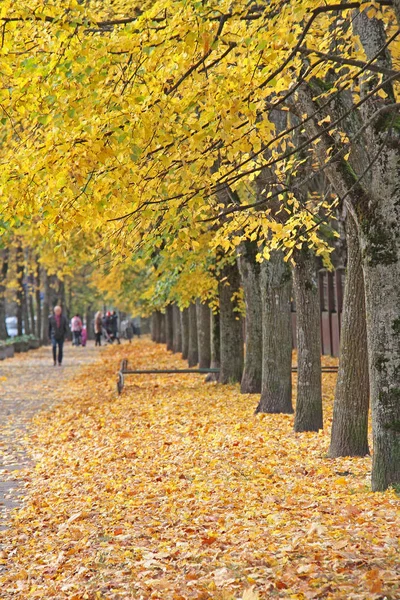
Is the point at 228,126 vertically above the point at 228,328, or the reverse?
the point at 228,126

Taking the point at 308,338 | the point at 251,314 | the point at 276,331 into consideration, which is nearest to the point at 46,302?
the point at 251,314

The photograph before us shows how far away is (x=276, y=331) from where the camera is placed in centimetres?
1544

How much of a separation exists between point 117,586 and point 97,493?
138 inches

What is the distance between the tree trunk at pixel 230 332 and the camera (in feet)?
70.4

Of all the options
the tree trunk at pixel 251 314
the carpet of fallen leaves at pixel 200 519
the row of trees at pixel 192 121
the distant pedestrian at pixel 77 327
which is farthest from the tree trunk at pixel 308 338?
the distant pedestrian at pixel 77 327

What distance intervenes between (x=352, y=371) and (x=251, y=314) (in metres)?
7.92

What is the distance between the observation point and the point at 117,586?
21.4ft

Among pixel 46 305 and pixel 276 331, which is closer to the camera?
pixel 276 331

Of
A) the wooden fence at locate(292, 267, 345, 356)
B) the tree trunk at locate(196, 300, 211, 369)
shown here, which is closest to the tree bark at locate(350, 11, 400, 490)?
the tree trunk at locate(196, 300, 211, 369)

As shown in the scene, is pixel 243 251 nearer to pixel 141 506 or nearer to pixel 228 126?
pixel 141 506

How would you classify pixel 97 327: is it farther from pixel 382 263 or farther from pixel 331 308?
pixel 382 263

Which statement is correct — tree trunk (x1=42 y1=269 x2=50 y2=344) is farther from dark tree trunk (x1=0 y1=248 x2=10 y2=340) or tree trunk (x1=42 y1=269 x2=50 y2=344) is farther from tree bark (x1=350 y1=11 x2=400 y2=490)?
tree bark (x1=350 y1=11 x2=400 y2=490)

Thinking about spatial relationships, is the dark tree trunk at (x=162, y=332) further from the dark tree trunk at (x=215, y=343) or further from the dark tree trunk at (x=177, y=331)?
the dark tree trunk at (x=215, y=343)

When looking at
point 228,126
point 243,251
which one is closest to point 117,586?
point 228,126
